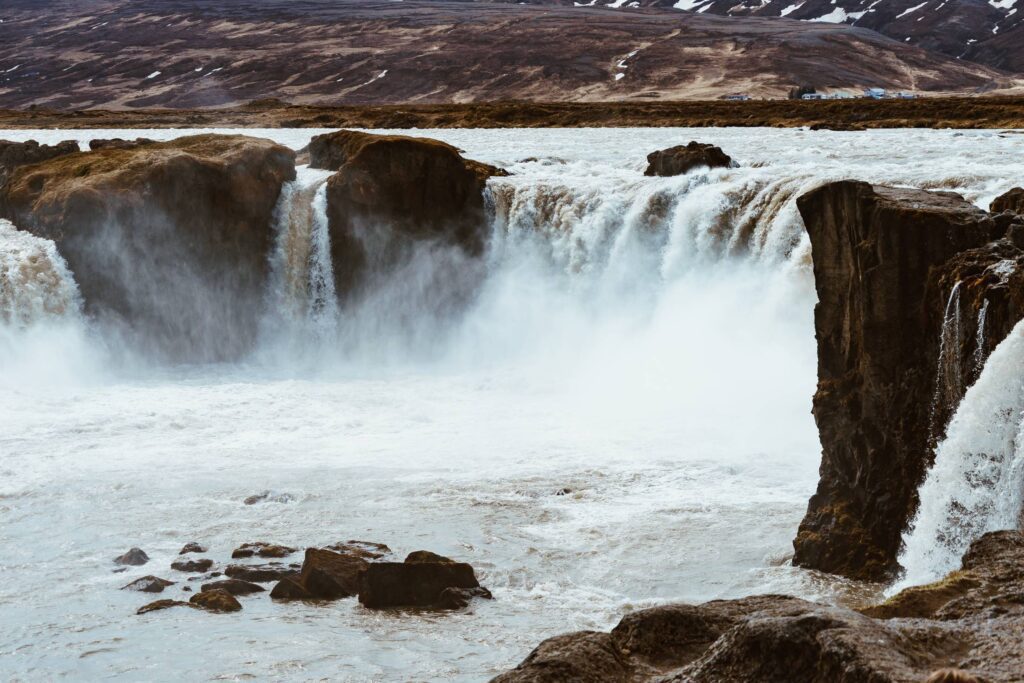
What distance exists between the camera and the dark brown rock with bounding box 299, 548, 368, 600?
49.3 feet

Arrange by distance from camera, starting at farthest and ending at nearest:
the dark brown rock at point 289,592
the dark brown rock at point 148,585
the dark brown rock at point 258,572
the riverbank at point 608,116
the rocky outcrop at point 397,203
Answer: the riverbank at point 608,116 < the rocky outcrop at point 397,203 < the dark brown rock at point 258,572 < the dark brown rock at point 148,585 < the dark brown rock at point 289,592

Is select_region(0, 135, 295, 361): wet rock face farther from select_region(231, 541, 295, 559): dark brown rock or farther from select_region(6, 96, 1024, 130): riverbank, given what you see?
select_region(6, 96, 1024, 130): riverbank

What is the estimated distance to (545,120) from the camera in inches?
2820

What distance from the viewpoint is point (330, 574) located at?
15211 millimetres

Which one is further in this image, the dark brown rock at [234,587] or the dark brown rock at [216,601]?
the dark brown rock at [234,587]

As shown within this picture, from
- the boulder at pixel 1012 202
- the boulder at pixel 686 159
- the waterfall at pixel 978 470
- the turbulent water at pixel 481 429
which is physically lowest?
the turbulent water at pixel 481 429

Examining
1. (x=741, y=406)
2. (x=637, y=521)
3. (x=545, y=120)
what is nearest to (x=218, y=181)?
(x=741, y=406)

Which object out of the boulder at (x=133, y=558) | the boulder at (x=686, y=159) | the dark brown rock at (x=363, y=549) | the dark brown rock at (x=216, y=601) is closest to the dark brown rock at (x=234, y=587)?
the dark brown rock at (x=216, y=601)

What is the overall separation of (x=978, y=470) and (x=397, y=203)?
2249cm

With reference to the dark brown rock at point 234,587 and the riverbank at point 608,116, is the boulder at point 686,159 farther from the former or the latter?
the riverbank at point 608,116

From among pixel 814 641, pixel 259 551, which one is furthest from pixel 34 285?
pixel 814 641

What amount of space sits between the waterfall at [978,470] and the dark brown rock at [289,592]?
6722mm

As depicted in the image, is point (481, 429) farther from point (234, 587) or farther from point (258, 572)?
point (234, 587)

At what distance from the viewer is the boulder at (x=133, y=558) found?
16.4 meters
